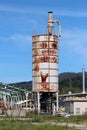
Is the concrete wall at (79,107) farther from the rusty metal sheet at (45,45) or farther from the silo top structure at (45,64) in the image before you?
the rusty metal sheet at (45,45)

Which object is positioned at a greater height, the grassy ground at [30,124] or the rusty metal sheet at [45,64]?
the rusty metal sheet at [45,64]

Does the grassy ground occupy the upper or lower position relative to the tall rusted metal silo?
lower

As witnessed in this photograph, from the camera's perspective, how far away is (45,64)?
68.3 metres

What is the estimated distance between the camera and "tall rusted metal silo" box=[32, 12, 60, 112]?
68.2m

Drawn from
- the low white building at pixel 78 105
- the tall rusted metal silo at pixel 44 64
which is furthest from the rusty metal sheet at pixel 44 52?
the low white building at pixel 78 105

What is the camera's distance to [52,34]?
70562 mm

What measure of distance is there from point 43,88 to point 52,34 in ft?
29.1

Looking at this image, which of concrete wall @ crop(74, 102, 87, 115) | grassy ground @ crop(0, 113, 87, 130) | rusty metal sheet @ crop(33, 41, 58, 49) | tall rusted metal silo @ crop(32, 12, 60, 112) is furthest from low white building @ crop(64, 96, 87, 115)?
grassy ground @ crop(0, 113, 87, 130)

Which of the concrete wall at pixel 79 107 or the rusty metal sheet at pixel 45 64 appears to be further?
the concrete wall at pixel 79 107

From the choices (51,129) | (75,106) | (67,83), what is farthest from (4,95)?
(67,83)

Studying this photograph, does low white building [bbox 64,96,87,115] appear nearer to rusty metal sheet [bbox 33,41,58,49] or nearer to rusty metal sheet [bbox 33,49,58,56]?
rusty metal sheet [bbox 33,49,58,56]

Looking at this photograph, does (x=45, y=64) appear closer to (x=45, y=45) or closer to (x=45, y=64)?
(x=45, y=64)

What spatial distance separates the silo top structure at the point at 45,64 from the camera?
224ft

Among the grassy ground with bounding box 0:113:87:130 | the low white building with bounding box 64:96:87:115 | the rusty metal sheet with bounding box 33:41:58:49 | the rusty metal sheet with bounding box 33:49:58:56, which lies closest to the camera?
the grassy ground with bounding box 0:113:87:130
